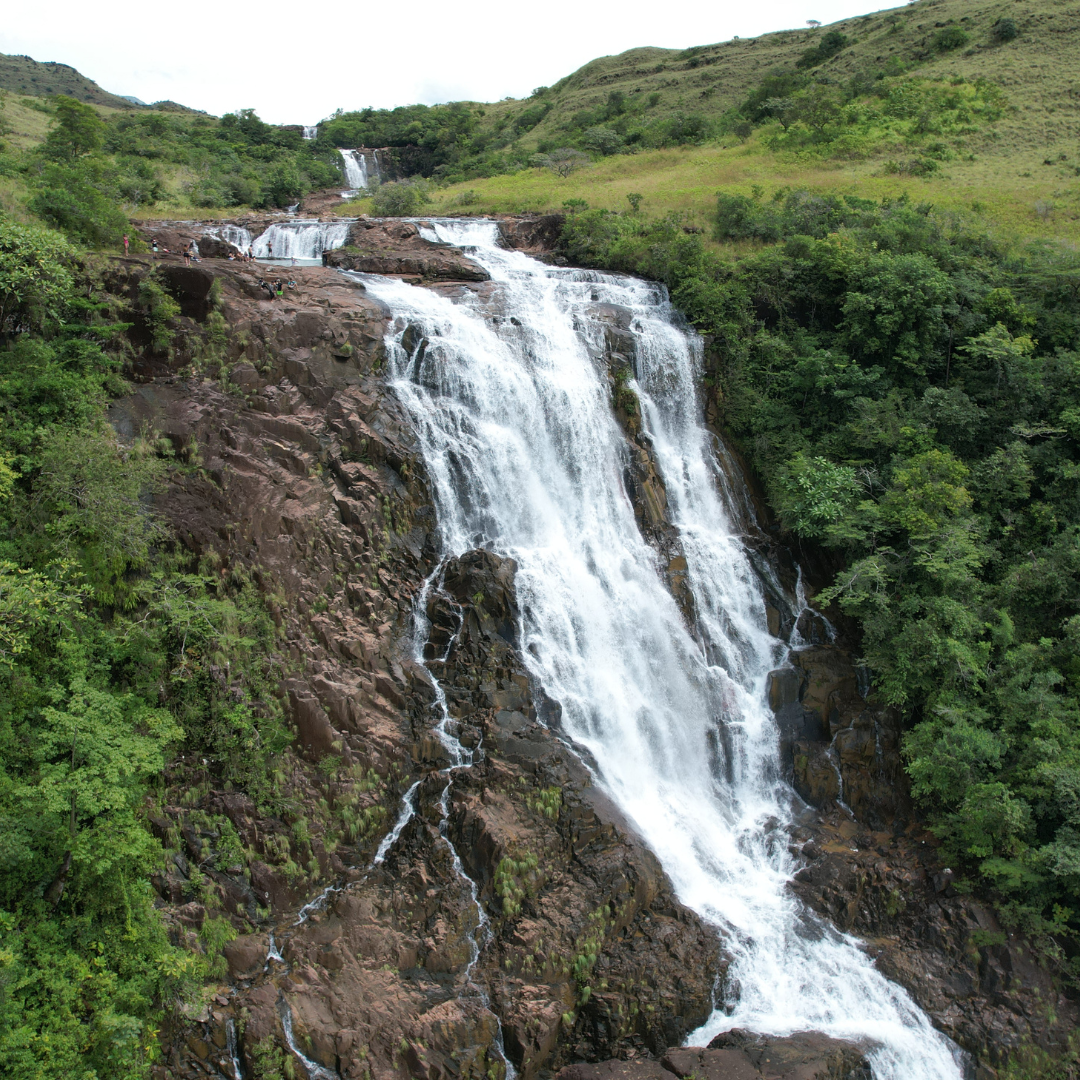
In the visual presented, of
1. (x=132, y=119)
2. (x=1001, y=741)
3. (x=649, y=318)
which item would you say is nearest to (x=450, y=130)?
(x=132, y=119)

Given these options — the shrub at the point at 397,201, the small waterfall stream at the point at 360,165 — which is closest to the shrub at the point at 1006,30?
the shrub at the point at 397,201

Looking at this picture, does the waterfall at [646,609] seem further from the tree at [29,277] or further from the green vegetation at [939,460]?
the tree at [29,277]

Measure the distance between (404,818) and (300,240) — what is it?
887 inches

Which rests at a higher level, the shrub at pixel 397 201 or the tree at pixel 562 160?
the tree at pixel 562 160

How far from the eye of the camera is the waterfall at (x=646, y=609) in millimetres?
12031

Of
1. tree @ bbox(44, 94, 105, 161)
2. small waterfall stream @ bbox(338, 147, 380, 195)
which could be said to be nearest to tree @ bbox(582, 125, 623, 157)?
small waterfall stream @ bbox(338, 147, 380, 195)

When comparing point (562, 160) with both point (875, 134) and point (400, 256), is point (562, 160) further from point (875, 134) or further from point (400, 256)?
point (400, 256)

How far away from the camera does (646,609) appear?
16797 millimetres

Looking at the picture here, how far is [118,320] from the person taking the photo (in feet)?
50.2

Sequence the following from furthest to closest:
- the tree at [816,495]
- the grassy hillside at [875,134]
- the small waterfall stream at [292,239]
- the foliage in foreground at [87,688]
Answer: the grassy hillside at [875,134] → the small waterfall stream at [292,239] → the tree at [816,495] → the foliage in foreground at [87,688]

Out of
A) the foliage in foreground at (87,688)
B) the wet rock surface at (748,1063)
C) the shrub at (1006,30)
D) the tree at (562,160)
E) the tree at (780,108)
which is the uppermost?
the shrub at (1006,30)

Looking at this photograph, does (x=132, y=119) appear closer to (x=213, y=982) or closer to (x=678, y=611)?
(x=678, y=611)

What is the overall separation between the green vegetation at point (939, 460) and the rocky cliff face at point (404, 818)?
162 centimetres

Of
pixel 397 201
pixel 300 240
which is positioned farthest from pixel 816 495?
pixel 397 201
